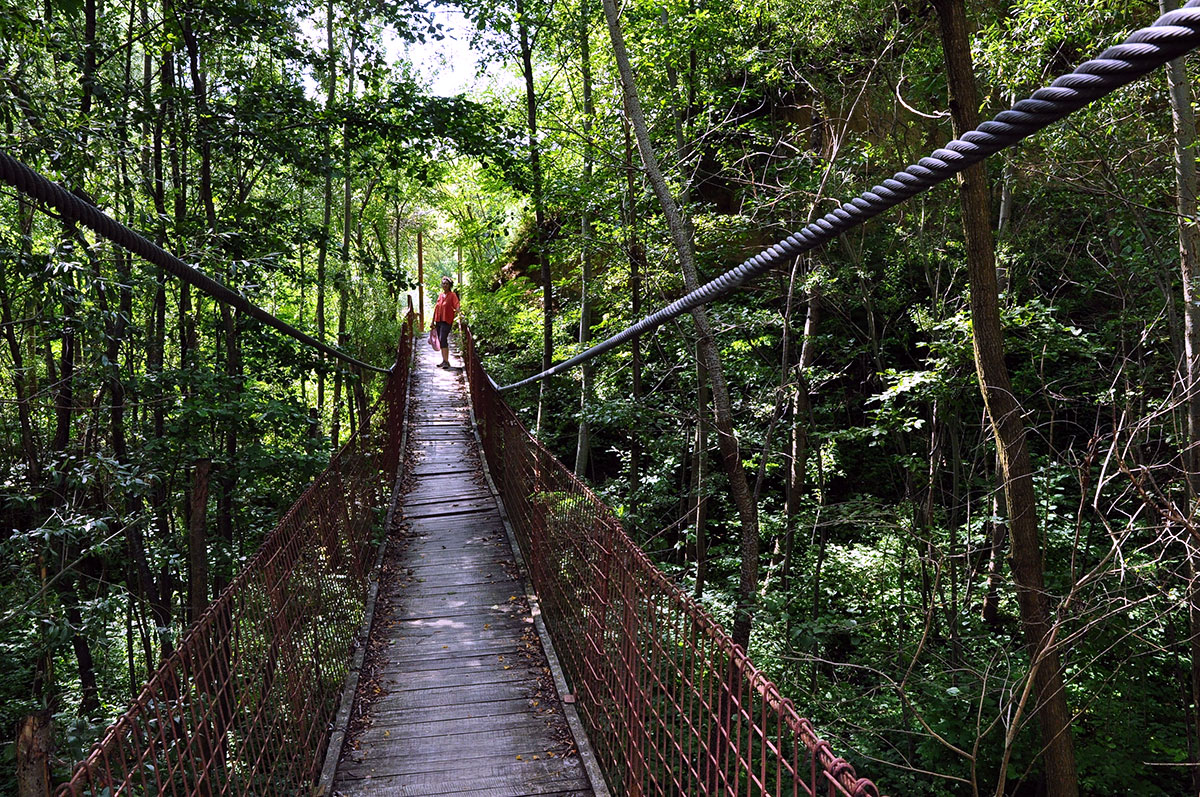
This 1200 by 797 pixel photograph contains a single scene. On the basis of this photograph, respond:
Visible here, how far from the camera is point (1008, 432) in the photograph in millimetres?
4219

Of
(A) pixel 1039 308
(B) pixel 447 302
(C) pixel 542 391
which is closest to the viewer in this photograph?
(A) pixel 1039 308

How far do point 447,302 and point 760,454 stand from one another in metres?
6.95

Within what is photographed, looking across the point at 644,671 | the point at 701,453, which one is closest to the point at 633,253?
the point at 701,453

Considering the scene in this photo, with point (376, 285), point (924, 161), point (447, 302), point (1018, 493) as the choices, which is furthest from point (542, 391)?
point (924, 161)

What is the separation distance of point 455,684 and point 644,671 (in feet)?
5.60

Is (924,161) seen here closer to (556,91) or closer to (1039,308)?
(1039,308)

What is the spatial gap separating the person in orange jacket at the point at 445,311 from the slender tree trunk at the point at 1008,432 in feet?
28.6

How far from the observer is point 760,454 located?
23.0 ft

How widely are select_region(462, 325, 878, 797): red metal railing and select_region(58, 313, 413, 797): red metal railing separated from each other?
1.11 m

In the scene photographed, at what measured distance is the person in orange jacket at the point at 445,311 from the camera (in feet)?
39.3

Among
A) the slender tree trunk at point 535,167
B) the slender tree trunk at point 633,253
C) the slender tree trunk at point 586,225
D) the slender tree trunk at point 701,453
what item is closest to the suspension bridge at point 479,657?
the slender tree trunk at point 701,453

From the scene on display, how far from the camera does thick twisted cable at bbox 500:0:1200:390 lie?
2.89ft

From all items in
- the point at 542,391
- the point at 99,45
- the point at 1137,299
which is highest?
the point at 99,45

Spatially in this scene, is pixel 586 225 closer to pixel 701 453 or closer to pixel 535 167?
pixel 535 167
